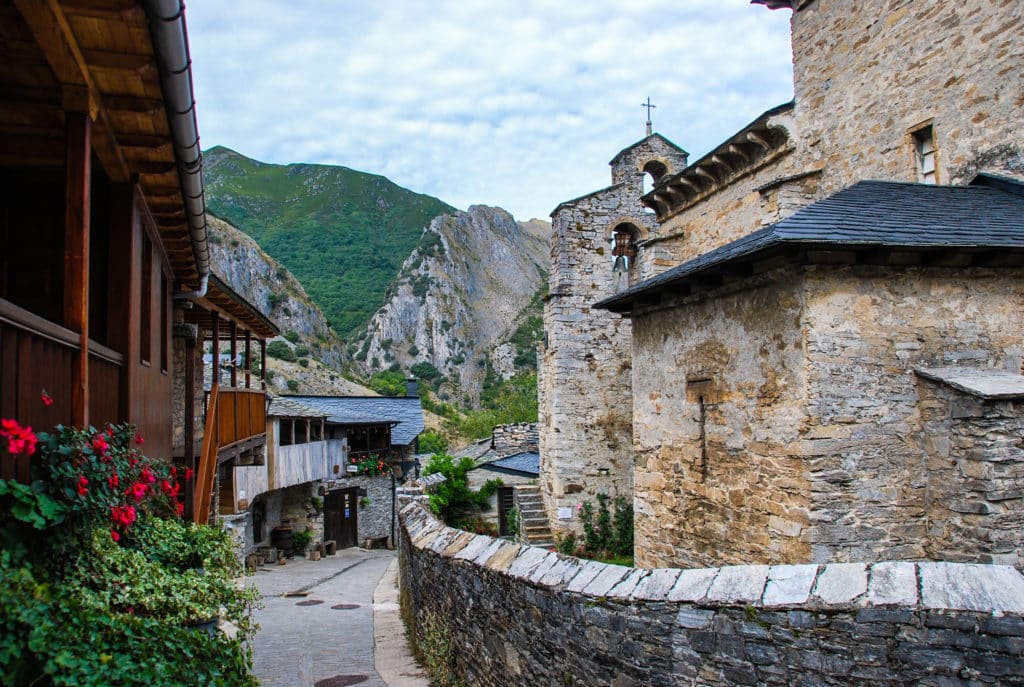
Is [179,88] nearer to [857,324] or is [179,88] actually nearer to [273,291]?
[857,324]

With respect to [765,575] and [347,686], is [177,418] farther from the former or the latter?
[765,575]

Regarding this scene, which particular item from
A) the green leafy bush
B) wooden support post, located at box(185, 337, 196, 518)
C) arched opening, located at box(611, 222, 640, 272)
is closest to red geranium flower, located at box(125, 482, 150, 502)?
the green leafy bush

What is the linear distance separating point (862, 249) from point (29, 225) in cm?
667

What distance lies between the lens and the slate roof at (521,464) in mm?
19938

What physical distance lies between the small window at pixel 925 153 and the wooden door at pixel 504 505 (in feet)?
40.4

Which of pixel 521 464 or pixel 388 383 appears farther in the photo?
pixel 388 383

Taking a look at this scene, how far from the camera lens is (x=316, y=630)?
987 centimetres

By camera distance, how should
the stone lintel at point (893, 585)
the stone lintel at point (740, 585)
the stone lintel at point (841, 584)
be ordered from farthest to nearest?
the stone lintel at point (740, 585), the stone lintel at point (841, 584), the stone lintel at point (893, 585)

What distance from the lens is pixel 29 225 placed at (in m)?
5.53

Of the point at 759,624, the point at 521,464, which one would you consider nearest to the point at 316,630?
the point at 759,624

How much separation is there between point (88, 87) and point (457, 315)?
78.8m

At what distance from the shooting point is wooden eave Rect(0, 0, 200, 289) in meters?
3.07

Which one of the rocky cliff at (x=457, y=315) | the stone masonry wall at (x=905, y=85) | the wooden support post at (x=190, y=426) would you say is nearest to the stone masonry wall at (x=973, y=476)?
the stone masonry wall at (x=905, y=85)

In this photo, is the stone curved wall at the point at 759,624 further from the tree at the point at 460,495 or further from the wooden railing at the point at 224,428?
the tree at the point at 460,495
